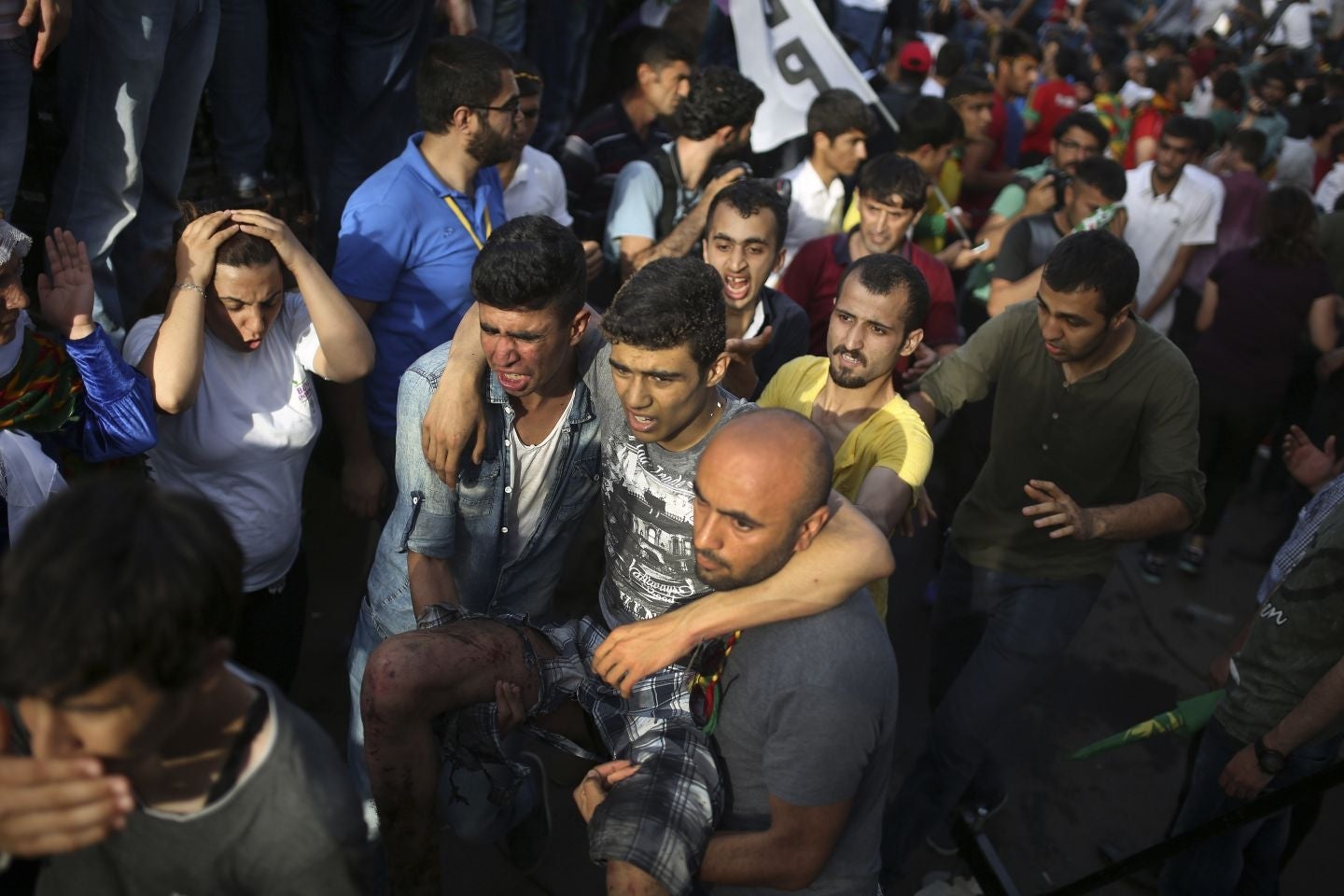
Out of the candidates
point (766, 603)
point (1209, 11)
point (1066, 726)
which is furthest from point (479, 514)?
point (1209, 11)

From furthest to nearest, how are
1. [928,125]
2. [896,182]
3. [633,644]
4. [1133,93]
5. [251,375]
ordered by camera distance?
[1133,93] < [928,125] < [896,182] < [251,375] < [633,644]

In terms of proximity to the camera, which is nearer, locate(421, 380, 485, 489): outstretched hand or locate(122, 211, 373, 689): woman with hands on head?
locate(421, 380, 485, 489): outstretched hand

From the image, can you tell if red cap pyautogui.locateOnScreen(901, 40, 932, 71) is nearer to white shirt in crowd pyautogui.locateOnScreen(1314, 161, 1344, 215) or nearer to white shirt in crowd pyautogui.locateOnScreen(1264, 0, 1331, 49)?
white shirt in crowd pyautogui.locateOnScreen(1314, 161, 1344, 215)

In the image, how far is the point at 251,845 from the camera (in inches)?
67.6

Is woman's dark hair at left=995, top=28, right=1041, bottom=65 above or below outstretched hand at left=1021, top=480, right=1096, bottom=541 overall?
below

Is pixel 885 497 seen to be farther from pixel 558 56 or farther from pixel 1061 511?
pixel 558 56

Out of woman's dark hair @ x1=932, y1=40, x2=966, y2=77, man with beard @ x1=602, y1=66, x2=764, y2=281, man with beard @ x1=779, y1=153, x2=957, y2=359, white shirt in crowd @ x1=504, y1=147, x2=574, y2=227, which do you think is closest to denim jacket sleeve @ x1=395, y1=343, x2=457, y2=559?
white shirt in crowd @ x1=504, y1=147, x2=574, y2=227

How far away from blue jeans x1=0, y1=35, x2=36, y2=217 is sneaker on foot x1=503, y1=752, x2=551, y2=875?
255 centimetres

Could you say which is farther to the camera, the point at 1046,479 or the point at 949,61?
the point at 949,61

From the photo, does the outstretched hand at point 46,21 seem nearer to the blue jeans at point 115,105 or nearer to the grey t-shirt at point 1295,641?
the blue jeans at point 115,105

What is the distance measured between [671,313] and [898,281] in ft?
3.47

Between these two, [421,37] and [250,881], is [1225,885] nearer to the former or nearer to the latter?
[250,881]

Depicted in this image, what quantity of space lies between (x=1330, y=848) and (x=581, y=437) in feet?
12.3

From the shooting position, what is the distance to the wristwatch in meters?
3.08
